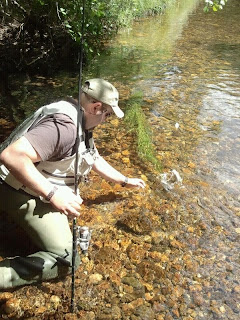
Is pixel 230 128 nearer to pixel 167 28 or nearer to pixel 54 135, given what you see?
pixel 54 135

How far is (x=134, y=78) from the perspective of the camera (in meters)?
10.1

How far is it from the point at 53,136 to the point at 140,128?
4.23 m

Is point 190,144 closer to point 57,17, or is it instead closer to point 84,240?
point 84,240

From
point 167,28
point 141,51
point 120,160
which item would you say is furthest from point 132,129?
point 167,28

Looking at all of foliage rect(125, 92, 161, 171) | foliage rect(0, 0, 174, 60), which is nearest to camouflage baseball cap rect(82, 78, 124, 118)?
foliage rect(125, 92, 161, 171)

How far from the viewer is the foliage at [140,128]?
19.9 feet

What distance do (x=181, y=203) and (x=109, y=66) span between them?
Result: 281 inches

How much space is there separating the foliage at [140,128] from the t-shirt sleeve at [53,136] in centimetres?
308

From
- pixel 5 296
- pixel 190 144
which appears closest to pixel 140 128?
pixel 190 144

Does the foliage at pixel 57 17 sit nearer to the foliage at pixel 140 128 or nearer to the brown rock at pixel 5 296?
the foliage at pixel 140 128

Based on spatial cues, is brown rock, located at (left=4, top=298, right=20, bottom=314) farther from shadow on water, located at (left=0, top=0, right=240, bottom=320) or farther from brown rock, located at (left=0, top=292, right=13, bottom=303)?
shadow on water, located at (left=0, top=0, right=240, bottom=320)

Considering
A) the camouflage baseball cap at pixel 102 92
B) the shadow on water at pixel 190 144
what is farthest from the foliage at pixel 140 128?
the camouflage baseball cap at pixel 102 92

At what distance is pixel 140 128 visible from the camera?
6.92 metres

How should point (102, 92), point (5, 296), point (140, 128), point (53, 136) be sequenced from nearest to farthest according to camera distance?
point (53, 136) → point (102, 92) → point (5, 296) → point (140, 128)
